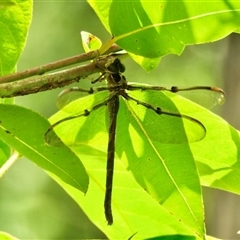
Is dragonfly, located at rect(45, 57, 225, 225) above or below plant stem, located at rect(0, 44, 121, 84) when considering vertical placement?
below

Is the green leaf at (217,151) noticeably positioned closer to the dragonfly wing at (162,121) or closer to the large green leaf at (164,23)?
the dragonfly wing at (162,121)

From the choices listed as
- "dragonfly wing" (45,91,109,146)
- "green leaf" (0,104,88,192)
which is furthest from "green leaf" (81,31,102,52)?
"green leaf" (0,104,88,192)

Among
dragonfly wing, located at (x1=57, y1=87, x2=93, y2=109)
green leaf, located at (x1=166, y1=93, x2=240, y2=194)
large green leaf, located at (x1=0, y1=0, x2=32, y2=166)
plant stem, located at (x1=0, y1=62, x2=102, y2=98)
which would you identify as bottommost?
green leaf, located at (x1=166, y1=93, x2=240, y2=194)

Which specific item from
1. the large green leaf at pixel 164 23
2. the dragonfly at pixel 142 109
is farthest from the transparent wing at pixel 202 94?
the large green leaf at pixel 164 23

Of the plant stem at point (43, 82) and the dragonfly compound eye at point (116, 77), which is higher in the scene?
the plant stem at point (43, 82)

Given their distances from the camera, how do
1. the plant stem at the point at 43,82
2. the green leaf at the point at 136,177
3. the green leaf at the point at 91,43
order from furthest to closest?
1. the green leaf at the point at 91,43
2. the green leaf at the point at 136,177
3. the plant stem at the point at 43,82

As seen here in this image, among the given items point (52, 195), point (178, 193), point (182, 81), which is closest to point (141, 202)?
point (178, 193)

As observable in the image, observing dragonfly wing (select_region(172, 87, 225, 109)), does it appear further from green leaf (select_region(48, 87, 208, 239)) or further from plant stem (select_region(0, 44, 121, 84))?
plant stem (select_region(0, 44, 121, 84))

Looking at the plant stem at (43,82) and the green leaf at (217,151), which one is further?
the green leaf at (217,151)
